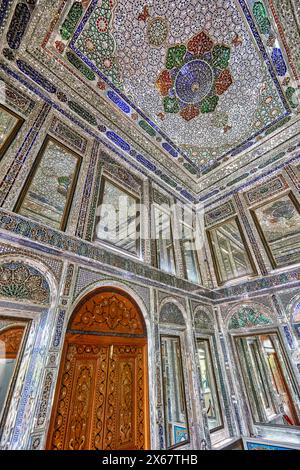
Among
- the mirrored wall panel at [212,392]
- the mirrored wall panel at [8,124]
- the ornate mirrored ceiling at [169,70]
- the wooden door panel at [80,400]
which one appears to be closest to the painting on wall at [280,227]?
the ornate mirrored ceiling at [169,70]

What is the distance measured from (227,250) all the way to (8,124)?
19.5ft

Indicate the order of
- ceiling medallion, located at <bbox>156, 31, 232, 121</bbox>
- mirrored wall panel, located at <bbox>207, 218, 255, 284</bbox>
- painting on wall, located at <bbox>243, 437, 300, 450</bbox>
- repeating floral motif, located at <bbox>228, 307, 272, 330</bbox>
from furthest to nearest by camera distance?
mirrored wall panel, located at <bbox>207, 218, 255, 284</bbox>
repeating floral motif, located at <bbox>228, 307, 272, 330</bbox>
ceiling medallion, located at <bbox>156, 31, 232, 121</bbox>
painting on wall, located at <bbox>243, 437, 300, 450</bbox>

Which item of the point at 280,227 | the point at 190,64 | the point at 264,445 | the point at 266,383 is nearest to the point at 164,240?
the point at 190,64

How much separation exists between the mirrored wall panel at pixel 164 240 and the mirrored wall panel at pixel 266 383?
2201 millimetres

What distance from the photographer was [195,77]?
14.5 ft

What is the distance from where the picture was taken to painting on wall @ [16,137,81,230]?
134 inches

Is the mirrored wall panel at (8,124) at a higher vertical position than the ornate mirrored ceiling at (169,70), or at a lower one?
lower

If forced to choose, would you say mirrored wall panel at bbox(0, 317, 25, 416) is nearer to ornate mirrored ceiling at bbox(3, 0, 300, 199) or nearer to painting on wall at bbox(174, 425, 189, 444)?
painting on wall at bbox(174, 425, 189, 444)

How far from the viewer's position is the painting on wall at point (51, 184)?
134 inches

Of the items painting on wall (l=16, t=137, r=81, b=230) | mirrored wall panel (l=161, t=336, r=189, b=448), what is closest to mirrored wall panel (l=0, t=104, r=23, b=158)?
painting on wall (l=16, t=137, r=81, b=230)

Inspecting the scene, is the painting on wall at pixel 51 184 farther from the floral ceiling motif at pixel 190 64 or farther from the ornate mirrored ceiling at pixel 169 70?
the floral ceiling motif at pixel 190 64

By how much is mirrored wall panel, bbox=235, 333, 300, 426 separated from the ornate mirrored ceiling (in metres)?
4.45

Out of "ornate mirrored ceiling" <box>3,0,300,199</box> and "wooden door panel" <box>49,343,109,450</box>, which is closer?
"wooden door panel" <box>49,343,109,450</box>

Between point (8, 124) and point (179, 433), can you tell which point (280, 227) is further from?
point (8, 124)
